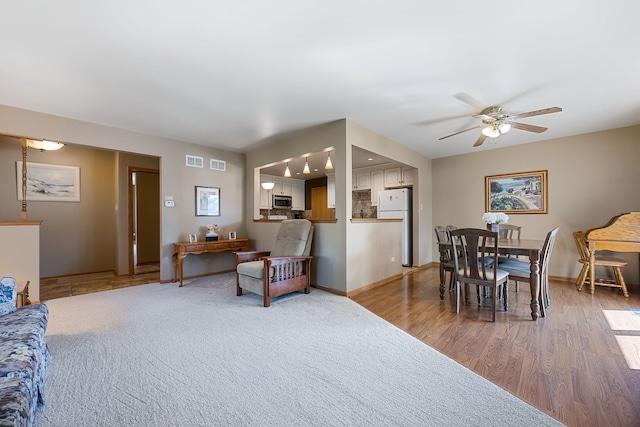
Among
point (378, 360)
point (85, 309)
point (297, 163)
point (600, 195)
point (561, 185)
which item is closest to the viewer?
point (378, 360)

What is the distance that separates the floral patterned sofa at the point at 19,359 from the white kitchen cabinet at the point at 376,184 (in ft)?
19.1

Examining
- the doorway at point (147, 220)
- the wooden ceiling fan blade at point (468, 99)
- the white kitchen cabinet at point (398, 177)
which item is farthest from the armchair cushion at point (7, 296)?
the white kitchen cabinet at point (398, 177)

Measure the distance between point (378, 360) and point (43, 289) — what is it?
5.17 metres

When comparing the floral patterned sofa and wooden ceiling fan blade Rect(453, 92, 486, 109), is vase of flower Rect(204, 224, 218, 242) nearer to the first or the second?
the floral patterned sofa

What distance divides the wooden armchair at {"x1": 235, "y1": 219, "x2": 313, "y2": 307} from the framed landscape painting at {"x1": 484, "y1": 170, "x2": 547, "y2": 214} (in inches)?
153

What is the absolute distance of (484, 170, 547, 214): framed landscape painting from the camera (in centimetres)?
474

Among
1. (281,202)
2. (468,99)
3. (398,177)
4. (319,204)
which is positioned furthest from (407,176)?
(281,202)

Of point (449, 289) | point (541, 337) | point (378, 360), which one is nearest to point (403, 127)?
point (449, 289)

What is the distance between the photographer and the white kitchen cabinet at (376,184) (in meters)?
6.40

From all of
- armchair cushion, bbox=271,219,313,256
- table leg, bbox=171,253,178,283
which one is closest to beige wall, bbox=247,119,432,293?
armchair cushion, bbox=271,219,313,256

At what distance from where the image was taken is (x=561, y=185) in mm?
4539

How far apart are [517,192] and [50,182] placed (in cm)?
875

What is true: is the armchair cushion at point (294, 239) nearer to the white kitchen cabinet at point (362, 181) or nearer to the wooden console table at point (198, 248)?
the wooden console table at point (198, 248)

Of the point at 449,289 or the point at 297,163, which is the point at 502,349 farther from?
the point at 297,163
